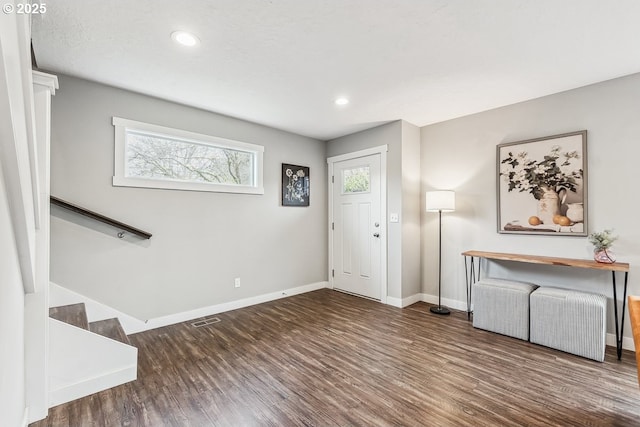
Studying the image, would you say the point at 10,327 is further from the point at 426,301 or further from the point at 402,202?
the point at 426,301

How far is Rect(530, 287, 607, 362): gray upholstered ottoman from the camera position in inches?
95.3

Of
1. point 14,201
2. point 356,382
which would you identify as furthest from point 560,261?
point 14,201

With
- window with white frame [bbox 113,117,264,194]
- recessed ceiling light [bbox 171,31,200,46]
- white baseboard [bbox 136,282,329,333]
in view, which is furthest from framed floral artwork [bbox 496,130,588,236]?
recessed ceiling light [bbox 171,31,200,46]

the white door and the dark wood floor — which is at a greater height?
the white door

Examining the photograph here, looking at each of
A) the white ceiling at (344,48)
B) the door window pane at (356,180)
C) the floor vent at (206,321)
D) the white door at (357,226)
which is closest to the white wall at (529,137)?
the white ceiling at (344,48)

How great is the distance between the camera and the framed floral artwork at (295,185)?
169 inches

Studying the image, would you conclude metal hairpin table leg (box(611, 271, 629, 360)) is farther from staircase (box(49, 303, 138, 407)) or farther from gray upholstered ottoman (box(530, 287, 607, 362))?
staircase (box(49, 303, 138, 407))

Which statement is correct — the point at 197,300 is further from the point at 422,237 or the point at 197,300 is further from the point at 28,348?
the point at 422,237

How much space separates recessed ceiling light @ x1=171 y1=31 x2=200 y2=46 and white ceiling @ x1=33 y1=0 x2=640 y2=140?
51 mm

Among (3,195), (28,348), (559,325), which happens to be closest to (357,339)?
(559,325)

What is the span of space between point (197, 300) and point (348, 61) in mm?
2991

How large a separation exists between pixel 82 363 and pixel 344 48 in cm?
294

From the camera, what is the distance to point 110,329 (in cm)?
246

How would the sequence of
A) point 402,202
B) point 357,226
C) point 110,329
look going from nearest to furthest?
1. point 110,329
2. point 402,202
3. point 357,226
